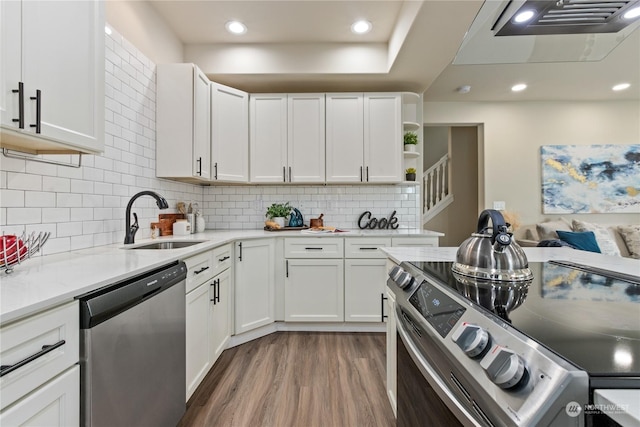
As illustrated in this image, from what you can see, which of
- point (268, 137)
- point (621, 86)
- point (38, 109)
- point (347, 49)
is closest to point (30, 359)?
point (38, 109)

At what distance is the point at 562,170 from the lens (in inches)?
177

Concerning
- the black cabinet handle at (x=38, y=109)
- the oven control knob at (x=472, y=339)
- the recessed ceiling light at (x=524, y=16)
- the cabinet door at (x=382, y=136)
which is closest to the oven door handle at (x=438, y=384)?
the oven control knob at (x=472, y=339)

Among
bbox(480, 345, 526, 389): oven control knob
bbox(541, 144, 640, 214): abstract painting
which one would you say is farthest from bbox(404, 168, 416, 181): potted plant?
bbox(480, 345, 526, 389): oven control knob

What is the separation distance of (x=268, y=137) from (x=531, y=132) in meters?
4.02

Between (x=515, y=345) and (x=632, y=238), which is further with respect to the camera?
(x=632, y=238)

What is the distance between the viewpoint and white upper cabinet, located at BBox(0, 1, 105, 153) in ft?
3.37

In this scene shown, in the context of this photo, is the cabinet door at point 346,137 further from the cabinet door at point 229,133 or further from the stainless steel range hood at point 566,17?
the stainless steel range hood at point 566,17

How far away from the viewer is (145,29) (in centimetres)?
234

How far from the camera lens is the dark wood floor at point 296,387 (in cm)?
164

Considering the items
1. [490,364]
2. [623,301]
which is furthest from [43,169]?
[623,301]

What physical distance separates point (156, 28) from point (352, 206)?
95.9 inches

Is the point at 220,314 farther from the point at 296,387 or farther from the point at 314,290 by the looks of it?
the point at 314,290

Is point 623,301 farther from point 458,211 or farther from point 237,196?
point 458,211

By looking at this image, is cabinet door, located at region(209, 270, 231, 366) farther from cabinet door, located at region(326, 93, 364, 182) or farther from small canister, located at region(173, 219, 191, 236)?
cabinet door, located at region(326, 93, 364, 182)
